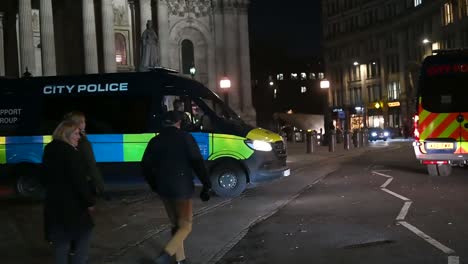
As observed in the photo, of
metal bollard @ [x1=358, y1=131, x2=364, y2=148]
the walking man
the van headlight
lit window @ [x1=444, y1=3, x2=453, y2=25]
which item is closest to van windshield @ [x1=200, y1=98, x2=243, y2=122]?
the van headlight

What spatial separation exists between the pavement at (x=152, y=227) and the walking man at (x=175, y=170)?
3.74ft

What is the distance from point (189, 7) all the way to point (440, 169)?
1120 inches

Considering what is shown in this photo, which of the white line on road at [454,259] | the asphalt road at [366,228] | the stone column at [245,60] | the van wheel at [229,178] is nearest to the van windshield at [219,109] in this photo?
the van wheel at [229,178]

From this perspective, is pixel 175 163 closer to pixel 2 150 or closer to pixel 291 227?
pixel 291 227

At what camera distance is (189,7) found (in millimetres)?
42938

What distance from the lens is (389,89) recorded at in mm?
83938

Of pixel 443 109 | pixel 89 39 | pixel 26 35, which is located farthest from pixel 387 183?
pixel 26 35

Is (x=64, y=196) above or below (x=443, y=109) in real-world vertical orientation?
below

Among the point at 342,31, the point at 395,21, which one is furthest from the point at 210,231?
the point at 342,31

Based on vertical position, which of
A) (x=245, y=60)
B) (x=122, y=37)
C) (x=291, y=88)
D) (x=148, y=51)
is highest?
(x=291, y=88)

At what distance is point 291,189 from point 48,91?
6183 mm

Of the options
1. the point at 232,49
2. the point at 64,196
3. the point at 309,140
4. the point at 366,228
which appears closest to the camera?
the point at 64,196

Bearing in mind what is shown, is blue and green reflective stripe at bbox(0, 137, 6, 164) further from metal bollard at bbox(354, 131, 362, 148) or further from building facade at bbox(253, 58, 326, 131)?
building facade at bbox(253, 58, 326, 131)

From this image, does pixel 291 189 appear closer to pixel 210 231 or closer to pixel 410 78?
pixel 210 231
